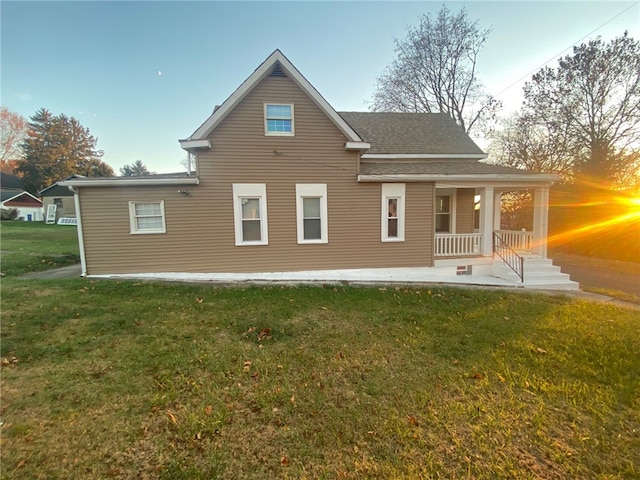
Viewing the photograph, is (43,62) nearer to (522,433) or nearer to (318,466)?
(318,466)

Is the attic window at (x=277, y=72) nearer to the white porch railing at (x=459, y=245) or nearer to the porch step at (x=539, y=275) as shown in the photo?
the white porch railing at (x=459, y=245)

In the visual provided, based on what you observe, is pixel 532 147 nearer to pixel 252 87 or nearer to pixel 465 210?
pixel 465 210

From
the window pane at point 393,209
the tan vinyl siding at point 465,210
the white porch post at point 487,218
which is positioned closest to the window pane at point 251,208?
the window pane at point 393,209

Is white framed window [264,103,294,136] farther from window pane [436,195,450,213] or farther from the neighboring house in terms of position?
the neighboring house

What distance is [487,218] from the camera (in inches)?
407

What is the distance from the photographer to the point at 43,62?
10938 mm

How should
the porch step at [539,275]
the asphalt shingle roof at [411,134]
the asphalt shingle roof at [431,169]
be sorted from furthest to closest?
the asphalt shingle roof at [411,134] → the asphalt shingle roof at [431,169] → the porch step at [539,275]

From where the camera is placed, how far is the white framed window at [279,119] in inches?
365

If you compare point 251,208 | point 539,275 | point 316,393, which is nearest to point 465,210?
point 539,275

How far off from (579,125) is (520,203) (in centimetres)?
682

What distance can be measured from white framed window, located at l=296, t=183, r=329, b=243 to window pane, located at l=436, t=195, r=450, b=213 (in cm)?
553

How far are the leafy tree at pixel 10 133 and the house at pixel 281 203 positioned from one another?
54.6 meters

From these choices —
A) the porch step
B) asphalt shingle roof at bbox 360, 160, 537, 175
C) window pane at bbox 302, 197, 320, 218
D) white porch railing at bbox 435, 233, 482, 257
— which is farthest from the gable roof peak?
the porch step

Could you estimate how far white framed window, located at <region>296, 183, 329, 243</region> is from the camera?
956cm
